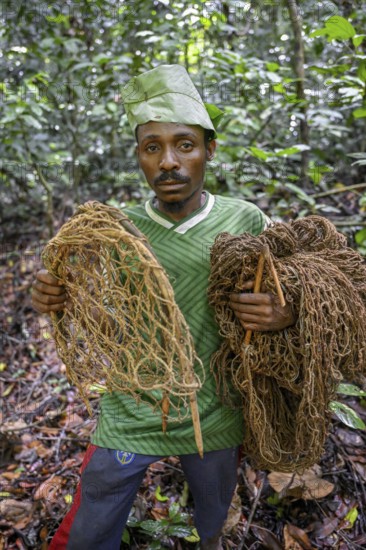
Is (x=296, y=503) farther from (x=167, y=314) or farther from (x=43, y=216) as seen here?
(x=43, y=216)

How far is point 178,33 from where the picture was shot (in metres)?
3.54

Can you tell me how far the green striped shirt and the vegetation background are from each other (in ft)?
2.30

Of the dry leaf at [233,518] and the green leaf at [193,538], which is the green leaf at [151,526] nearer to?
the green leaf at [193,538]

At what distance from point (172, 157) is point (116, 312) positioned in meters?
0.63

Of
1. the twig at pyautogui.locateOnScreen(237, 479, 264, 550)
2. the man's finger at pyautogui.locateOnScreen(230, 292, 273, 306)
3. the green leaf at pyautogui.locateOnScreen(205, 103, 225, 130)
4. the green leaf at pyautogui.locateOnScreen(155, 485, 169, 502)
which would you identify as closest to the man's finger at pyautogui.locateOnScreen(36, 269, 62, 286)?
the man's finger at pyautogui.locateOnScreen(230, 292, 273, 306)

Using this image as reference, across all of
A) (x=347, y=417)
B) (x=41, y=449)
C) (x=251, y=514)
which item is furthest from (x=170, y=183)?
(x=41, y=449)

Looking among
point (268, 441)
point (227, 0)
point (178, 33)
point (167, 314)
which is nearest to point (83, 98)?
point (178, 33)

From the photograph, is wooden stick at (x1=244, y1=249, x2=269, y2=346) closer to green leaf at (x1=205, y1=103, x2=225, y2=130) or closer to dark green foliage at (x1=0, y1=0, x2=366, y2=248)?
green leaf at (x1=205, y1=103, x2=225, y2=130)

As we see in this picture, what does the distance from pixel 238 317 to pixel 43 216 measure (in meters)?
4.66

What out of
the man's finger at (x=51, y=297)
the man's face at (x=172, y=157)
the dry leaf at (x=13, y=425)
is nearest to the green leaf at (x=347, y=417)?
the man's face at (x=172, y=157)

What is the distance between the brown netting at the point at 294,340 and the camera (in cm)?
155

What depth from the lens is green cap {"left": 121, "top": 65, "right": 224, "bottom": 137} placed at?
5.80ft

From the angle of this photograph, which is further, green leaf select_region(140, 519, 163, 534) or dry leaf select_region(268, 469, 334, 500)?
dry leaf select_region(268, 469, 334, 500)

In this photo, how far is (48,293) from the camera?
5.52 ft
